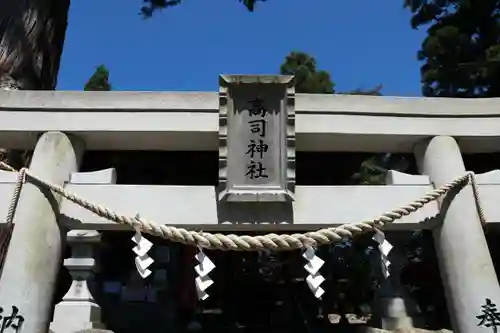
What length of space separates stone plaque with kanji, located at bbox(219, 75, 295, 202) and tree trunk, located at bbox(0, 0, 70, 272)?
2.58 m

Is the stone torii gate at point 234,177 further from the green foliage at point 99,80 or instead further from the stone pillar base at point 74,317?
the green foliage at point 99,80

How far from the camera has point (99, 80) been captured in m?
12.9

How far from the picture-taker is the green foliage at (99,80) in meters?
12.7

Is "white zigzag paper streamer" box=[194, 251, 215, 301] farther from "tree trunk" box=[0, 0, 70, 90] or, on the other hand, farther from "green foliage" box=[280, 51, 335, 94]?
"green foliage" box=[280, 51, 335, 94]

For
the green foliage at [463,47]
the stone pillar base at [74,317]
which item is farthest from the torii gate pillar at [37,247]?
the green foliage at [463,47]

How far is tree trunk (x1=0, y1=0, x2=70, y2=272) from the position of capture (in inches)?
187

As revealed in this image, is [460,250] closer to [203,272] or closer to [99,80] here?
[203,272]

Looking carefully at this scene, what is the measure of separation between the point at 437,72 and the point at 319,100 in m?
6.89

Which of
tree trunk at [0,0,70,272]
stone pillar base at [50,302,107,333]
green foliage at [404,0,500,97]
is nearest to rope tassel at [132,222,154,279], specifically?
stone pillar base at [50,302,107,333]

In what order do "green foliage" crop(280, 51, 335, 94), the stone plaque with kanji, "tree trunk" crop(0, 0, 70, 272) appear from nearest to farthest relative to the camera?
the stone plaque with kanji < "tree trunk" crop(0, 0, 70, 272) < "green foliage" crop(280, 51, 335, 94)

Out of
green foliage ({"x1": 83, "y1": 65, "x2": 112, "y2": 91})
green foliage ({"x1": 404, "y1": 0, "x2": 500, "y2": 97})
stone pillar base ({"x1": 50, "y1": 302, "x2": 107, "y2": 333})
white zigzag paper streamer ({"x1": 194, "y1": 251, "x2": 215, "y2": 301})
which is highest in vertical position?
green foliage ({"x1": 83, "y1": 65, "x2": 112, "y2": 91})

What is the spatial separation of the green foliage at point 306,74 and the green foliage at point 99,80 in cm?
501

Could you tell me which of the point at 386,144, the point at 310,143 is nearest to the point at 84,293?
the point at 310,143

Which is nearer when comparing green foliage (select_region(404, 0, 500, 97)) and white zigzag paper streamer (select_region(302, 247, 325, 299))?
white zigzag paper streamer (select_region(302, 247, 325, 299))
